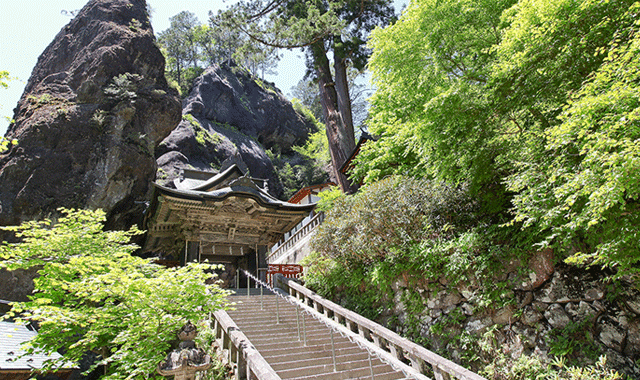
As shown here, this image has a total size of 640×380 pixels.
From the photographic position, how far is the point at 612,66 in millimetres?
4398

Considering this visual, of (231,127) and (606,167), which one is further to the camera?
(231,127)

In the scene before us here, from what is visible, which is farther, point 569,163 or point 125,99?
point 125,99

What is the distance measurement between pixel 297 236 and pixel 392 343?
12.5 metres

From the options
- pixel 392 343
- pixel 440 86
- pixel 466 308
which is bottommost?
pixel 392 343

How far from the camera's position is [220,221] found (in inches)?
498

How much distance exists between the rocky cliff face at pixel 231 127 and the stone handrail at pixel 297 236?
342 inches

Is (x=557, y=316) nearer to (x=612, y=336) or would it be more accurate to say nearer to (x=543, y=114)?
(x=612, y=336)

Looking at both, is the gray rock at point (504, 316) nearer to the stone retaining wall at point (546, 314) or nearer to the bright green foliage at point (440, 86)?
the stone retaining wall at point (546, 314)

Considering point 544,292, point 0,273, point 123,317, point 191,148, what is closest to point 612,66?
point 544,292

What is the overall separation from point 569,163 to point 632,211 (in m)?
0.98

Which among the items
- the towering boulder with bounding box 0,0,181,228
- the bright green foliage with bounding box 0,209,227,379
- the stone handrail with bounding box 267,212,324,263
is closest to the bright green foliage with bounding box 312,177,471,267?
the bright green foliage with bounding box 0,209,227,379

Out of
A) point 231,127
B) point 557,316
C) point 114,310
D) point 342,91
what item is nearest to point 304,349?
point 114,310

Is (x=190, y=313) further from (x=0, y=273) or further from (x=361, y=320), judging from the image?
(x=0, y=273)

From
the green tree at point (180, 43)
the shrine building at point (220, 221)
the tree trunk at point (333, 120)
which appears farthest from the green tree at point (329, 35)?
the green tree at point (180, 43)
